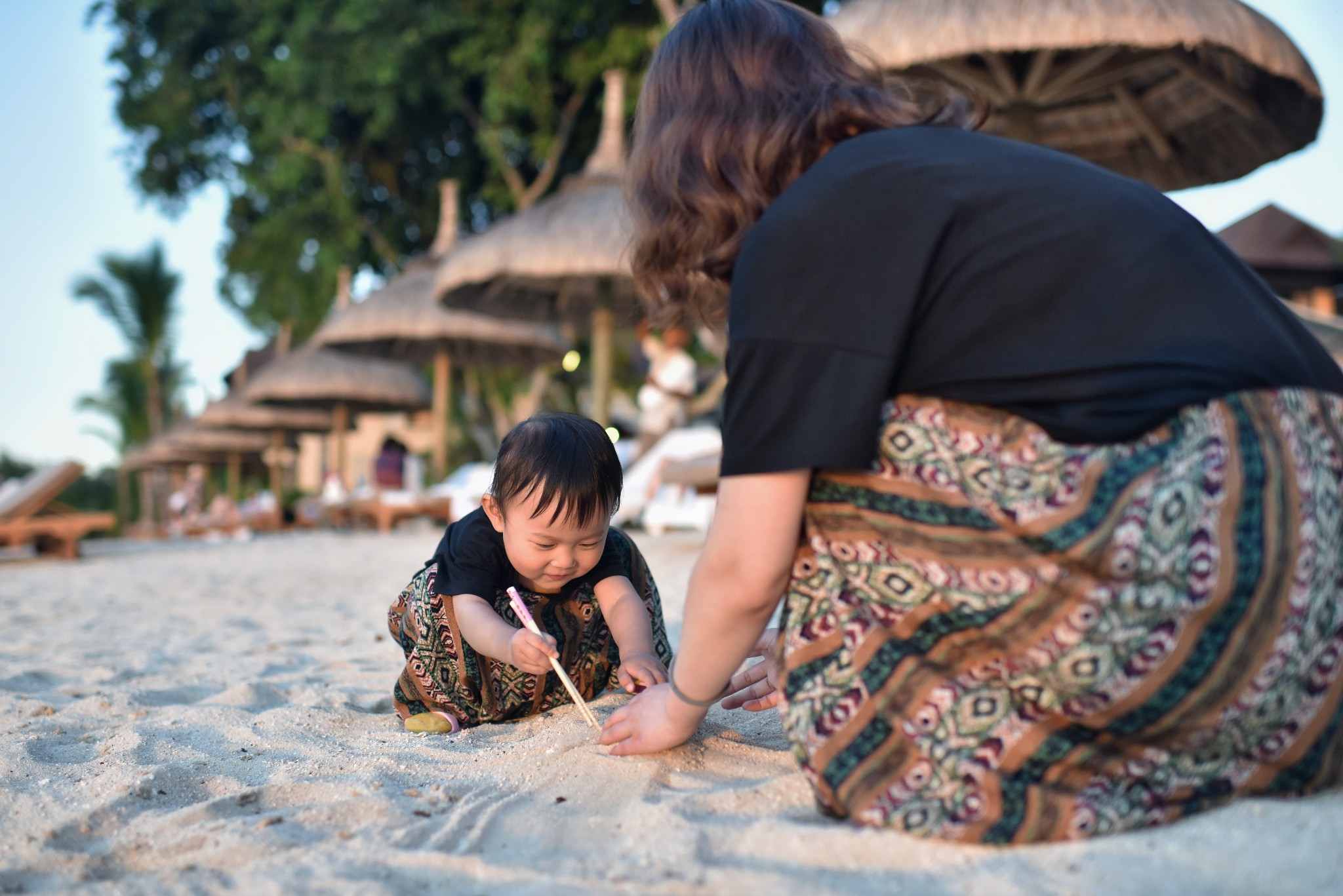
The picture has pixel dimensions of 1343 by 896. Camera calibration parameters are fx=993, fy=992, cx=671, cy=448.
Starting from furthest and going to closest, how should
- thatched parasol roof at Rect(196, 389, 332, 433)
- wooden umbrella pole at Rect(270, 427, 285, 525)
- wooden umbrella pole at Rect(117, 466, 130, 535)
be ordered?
wooden umbrella pole at Rect(117, 466, 130, 535), thatched parasol roof at Rect(196, 389, 332, 433), wooden umbrella pole at Rect(270, 427, 285, 525)

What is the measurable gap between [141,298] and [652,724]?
97.9 feet

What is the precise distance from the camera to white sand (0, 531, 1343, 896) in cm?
117

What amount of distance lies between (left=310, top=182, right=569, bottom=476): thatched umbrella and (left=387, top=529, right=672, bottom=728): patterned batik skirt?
8411 millimetres

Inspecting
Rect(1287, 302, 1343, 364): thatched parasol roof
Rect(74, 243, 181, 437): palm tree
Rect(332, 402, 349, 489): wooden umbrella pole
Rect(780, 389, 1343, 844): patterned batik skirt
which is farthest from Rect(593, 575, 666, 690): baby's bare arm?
Rect(74, 243, 181, 437): palm tree

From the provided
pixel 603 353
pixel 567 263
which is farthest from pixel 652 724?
pixel 603 353

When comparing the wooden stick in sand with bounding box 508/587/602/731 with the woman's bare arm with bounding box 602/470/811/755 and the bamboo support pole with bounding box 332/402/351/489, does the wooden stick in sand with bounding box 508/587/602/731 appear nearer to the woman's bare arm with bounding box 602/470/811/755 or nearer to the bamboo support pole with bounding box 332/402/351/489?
the woman's bare arm with bounding box 602/470/811/755

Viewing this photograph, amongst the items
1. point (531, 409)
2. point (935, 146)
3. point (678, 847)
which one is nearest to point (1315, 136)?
point (935, 146)

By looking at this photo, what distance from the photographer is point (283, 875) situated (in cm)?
124

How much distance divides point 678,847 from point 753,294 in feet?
2.36

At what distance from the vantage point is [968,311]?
1272 millimetres

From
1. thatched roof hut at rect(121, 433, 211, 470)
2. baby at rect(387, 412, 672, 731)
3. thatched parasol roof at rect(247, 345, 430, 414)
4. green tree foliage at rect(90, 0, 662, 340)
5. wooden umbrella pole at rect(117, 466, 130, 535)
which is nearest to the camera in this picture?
baby at rect(387, 412, 672, 731)

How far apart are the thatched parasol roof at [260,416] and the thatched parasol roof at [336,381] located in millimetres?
2706

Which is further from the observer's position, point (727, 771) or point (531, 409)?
point (531, 409)

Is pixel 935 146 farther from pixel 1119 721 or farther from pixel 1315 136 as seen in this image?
pixel 1315 136
